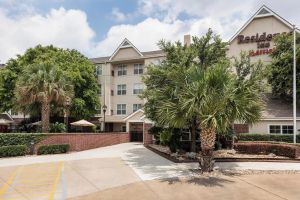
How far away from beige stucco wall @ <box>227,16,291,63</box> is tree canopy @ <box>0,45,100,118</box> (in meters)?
18.0

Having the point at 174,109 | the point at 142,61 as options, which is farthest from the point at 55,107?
the point at 174,109

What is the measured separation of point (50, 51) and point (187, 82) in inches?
1012

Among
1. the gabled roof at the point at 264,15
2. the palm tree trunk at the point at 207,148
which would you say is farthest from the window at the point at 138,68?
the palm tree trunk at the point at 207,148

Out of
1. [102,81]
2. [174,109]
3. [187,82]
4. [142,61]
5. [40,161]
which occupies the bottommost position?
[40,161]

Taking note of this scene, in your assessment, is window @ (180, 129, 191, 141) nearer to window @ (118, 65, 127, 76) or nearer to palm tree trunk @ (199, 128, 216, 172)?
palm tree trunk @ (199, 128, 216, 172)

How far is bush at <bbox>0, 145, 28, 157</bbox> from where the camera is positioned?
20102 millimetres

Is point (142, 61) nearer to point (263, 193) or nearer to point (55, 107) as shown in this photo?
point (55, 107)

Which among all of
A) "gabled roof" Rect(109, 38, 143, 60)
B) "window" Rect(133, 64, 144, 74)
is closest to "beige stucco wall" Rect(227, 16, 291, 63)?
"window" Rect(133, 64, 144, 74)

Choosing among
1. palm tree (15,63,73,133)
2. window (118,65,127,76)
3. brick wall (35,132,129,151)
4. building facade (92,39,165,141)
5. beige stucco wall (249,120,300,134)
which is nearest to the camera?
brick wall (35,132,129,151)

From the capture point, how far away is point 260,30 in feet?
111

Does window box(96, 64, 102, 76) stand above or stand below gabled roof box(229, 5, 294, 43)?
below

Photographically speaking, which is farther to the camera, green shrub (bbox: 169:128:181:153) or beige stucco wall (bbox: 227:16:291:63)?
beige stucco wall (bbox: 227:16:291:63)

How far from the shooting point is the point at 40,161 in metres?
18.4

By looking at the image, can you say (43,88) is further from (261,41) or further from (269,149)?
(261,41)
